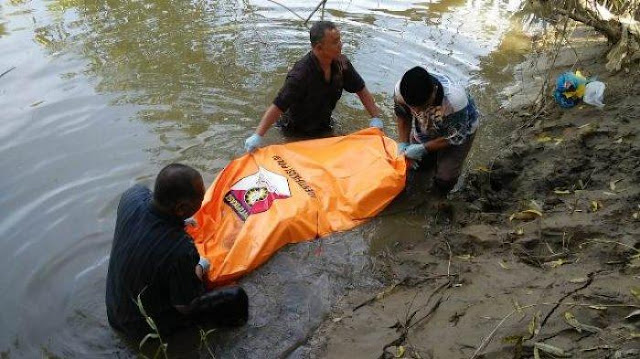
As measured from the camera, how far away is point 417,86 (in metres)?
3.39

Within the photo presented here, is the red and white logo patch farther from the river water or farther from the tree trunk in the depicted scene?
the tree trunk

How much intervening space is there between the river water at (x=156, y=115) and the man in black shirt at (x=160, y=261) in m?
0.27

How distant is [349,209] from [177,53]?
3972 mm

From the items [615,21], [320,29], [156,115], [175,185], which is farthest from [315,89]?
[615,21]

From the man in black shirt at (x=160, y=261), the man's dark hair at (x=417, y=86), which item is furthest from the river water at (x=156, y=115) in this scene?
the man's dark hair at (x=417, y=86)

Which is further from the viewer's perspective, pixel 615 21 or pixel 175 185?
pixel 615 21

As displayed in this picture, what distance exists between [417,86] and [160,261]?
192cm

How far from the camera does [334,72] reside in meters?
4.46

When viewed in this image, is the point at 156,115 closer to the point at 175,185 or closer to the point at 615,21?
the point at 175,185

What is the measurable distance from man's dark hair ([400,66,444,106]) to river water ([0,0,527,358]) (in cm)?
88

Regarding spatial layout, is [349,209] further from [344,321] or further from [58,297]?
[58,297]

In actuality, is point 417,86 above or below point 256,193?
above

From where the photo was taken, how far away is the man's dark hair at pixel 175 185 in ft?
7.91

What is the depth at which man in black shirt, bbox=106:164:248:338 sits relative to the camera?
2467 millimetres
